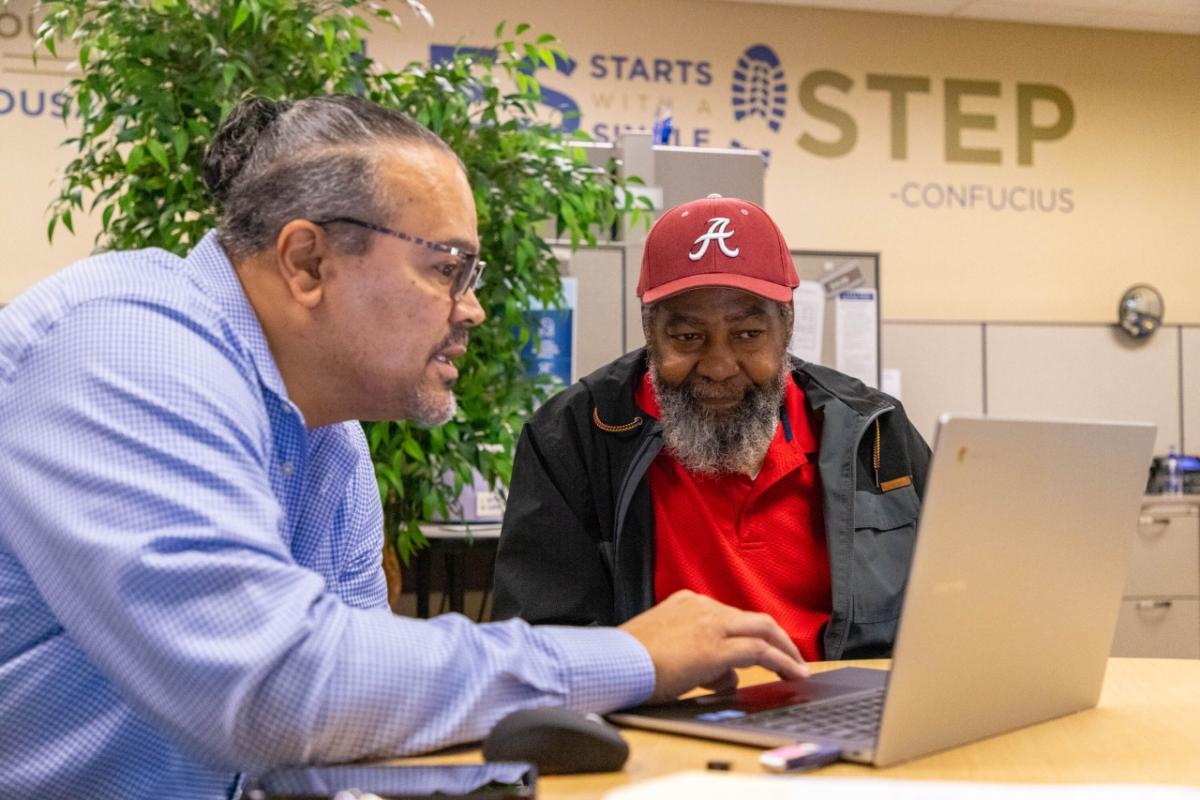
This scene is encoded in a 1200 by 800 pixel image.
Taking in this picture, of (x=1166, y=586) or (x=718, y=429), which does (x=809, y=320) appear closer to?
(x=1166, y=586)

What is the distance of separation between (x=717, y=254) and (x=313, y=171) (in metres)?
0.76

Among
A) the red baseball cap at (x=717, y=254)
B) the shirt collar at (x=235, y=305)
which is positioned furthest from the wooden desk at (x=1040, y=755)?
the red baseball cap at (x=717, y=254)

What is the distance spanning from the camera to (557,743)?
89 centimetres

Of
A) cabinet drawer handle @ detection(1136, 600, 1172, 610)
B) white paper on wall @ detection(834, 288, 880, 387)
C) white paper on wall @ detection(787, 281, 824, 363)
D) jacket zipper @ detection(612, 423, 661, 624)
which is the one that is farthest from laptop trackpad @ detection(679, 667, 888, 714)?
cabinet drawer handle @ detection(1136, 600, 1172, 610)

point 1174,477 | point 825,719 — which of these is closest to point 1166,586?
point 1174,477

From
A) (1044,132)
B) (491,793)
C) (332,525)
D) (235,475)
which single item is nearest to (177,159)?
(332,525)

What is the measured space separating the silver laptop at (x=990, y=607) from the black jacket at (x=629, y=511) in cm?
51

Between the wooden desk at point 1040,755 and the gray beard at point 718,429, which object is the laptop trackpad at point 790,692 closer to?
the wooden desk at point 1040,755

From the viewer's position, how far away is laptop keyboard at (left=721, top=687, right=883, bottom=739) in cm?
99

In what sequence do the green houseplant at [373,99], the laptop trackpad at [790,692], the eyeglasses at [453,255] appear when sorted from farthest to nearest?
1. the green houseplant at [373,99]
2. the eyeglasses at [453,255]
3. the laptop trackpad at [790,692]

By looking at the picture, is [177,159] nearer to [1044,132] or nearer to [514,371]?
[514,371]

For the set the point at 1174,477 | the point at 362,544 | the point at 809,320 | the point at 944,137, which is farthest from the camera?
the point at 944,137

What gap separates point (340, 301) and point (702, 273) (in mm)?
742

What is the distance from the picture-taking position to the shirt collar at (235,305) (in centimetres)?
115
